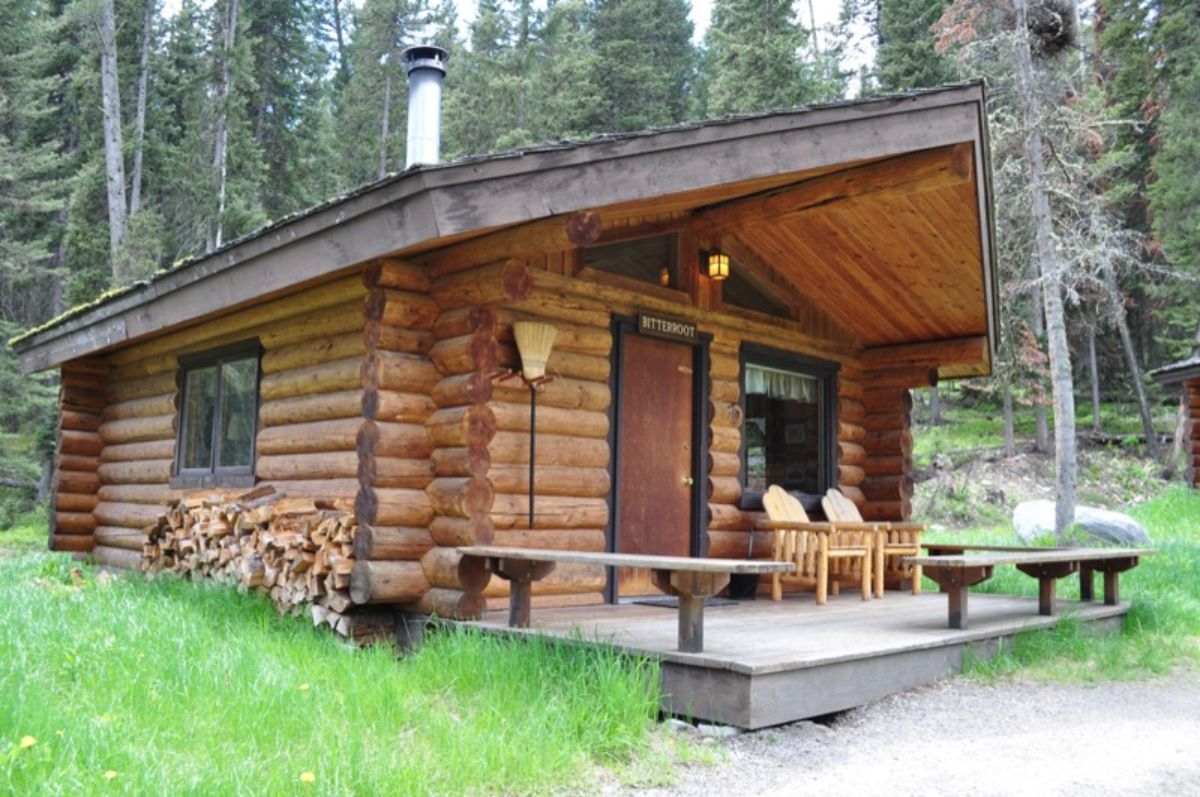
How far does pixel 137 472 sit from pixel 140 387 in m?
0.85

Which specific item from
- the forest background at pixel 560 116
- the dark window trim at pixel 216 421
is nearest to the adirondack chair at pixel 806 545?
the dark window trim at pixel 216 421

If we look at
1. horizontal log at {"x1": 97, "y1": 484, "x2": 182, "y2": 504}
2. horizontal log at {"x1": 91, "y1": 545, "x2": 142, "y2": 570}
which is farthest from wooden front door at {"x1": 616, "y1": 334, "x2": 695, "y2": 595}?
horizontal log at {"x1": 91, "y1": 545, "x2": 142, "y2": 570}

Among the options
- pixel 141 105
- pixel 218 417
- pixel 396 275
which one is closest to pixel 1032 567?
pixel 396 275

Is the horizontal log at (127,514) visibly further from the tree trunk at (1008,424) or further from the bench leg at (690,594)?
the tree trunk at (1008,424)

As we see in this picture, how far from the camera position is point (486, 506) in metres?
5.89

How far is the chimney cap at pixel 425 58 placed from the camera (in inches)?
286

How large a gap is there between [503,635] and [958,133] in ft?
13.6

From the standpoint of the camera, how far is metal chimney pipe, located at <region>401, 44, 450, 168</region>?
7168mm

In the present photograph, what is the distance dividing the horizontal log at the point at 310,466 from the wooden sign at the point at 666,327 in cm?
229

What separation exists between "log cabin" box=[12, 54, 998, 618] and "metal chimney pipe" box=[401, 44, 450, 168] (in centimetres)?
134

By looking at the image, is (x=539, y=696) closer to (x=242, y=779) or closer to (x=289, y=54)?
(x=242, y=779)

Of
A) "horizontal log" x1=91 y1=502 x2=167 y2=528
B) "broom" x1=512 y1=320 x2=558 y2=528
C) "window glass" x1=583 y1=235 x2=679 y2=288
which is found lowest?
"horizontal log" x1=91 y1=502 x2=167 y2=528

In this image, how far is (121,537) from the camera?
9672 millimetres

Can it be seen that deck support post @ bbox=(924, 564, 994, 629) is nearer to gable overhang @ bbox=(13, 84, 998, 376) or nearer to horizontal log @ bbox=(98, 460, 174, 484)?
gable overhang @ bbox=(13, 84, 998, 376)
